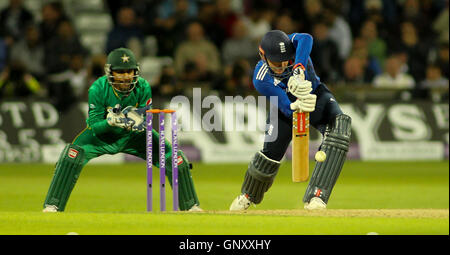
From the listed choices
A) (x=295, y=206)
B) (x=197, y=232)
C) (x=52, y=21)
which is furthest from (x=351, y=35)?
(x=197, y=232)

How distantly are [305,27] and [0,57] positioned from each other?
5.53 meters

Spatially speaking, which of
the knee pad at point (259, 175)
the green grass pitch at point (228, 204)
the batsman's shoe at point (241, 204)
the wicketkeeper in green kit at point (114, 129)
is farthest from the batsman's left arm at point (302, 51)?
the batsman's shoe at point (241, 204)

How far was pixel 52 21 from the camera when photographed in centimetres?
1658

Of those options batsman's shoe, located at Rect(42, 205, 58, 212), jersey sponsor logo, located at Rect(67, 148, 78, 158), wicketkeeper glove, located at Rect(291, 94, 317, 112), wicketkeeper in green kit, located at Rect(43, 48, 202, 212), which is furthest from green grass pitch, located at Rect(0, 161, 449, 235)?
wicketkeeper glove, located at Rect(291, 94, 317, 112)

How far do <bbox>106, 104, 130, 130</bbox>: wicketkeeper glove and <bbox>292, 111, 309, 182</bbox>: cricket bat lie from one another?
156 centimetres

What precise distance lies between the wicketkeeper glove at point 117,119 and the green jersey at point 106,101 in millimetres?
112

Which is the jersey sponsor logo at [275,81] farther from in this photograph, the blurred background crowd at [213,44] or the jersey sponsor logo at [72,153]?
the blurred background crowd at [213,44]

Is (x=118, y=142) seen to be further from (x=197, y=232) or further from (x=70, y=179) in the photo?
(x=197, y=232)

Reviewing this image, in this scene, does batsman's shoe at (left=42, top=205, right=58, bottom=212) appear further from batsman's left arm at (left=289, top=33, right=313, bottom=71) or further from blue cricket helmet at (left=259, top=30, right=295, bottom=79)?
batsman's left arm at (left=289, top=33, right=313, bottom=71)

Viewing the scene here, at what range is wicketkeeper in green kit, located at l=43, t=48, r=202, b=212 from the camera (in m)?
8.74

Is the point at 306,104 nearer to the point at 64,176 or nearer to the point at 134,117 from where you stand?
the point at 134,117

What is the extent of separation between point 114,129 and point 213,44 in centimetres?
803

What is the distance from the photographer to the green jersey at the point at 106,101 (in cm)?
883
